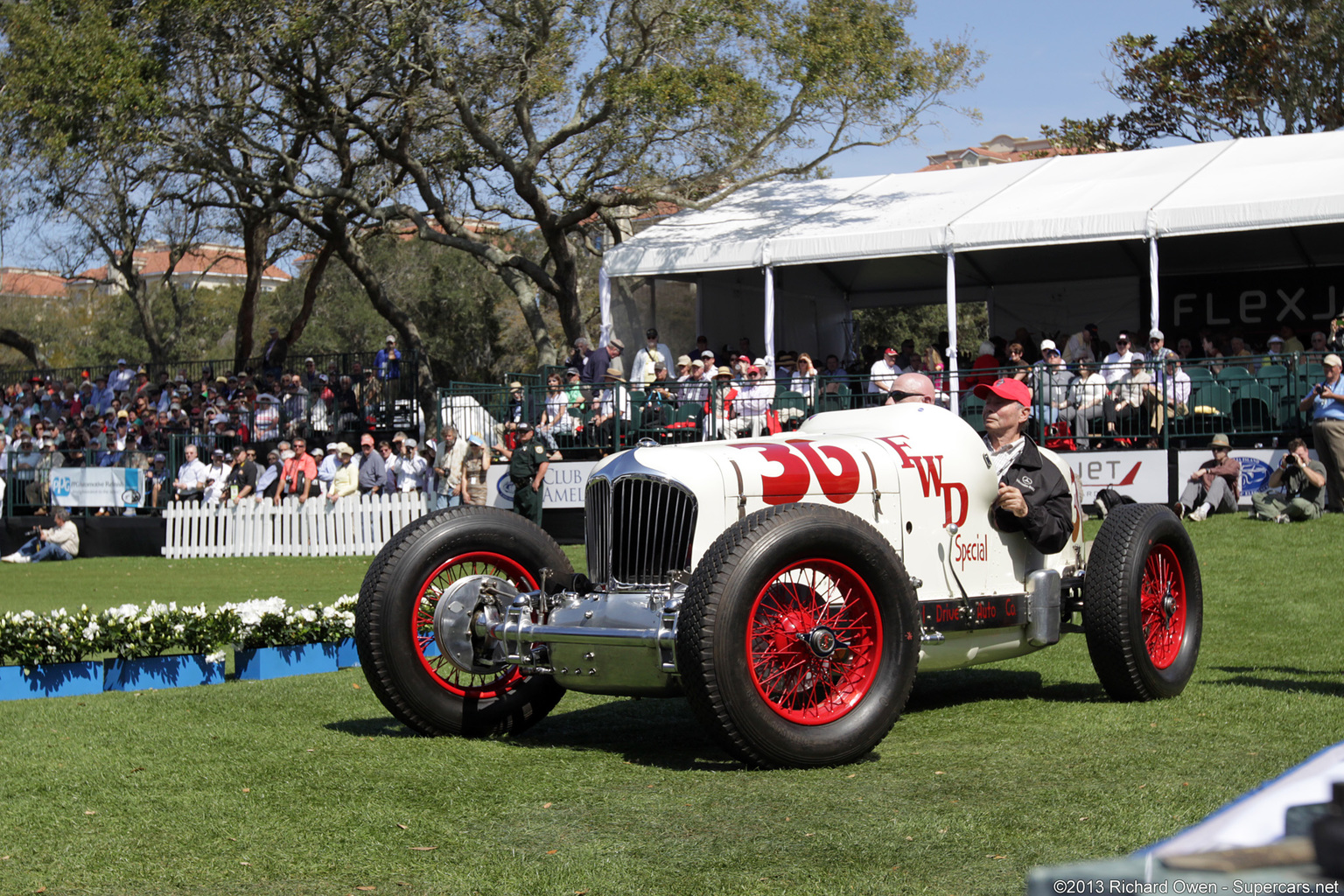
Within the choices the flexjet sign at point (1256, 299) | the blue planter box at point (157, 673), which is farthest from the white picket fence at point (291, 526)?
the flexjet sign at point (1256, 299)

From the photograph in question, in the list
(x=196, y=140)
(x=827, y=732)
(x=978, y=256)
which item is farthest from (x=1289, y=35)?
(x=827, y=732)

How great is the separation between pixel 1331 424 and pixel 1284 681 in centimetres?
875

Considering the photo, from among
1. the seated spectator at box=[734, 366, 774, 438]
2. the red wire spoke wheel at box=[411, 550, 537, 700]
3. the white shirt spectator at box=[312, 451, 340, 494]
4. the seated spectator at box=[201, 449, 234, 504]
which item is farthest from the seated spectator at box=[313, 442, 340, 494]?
the red wire spoke wheel at box=[411, 550, 537, 700]

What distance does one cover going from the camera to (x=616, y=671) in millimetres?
5668

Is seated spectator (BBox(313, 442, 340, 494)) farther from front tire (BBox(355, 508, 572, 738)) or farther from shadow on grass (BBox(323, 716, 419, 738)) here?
front tire (BBox(355, 508, 572, 738))

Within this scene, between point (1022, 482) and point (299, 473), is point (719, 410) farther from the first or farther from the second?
point (1022, 482)

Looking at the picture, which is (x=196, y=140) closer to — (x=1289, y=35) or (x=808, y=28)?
(x=808, y=28)

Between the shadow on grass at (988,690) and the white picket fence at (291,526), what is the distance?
43.5ft

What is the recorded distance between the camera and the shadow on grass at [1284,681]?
7.08 metres

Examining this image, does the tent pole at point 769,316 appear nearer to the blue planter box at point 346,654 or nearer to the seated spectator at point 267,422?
the seated spectator at point 267,422

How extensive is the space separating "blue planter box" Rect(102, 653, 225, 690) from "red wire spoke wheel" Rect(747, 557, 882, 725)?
4.74 m

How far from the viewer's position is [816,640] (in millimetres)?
5516

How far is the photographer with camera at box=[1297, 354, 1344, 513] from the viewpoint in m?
15.1

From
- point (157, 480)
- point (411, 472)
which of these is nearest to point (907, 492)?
point (411, 472)
